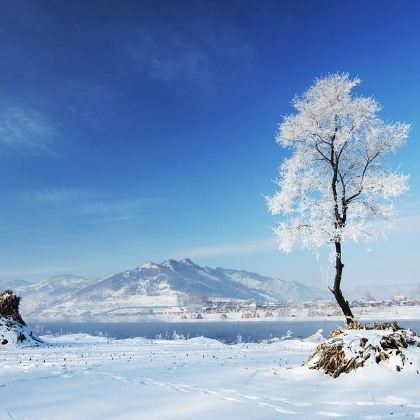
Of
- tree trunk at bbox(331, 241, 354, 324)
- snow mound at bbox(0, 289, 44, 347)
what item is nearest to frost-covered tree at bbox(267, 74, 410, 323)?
tree trunk at bbox(331, 241, 354, 324)

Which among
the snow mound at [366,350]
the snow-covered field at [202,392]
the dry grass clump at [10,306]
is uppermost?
the dry grass clump at [10,306]

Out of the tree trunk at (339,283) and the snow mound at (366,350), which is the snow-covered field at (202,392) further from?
the tree trunk at (339,283)

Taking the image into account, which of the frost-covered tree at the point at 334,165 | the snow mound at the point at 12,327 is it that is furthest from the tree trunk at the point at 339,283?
the snow mound at the point at 12,327

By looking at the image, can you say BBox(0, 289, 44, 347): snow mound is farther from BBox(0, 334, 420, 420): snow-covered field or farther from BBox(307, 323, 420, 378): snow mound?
BBox(307, 323, 420, 378): snow mound

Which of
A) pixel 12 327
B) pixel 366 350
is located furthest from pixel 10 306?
pixel 366 350

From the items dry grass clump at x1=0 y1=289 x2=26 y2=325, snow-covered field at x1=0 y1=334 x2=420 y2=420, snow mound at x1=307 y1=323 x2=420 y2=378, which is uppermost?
dry grass clump at x1=0 y1=289 x2=26 y2=325

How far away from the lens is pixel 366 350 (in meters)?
14.4

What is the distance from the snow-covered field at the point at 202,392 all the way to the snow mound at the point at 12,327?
621 inches

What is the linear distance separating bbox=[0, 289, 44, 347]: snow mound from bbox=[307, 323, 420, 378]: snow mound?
78.2 feet

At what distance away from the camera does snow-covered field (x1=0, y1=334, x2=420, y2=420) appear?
9648 mm

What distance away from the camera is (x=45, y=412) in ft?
31.7

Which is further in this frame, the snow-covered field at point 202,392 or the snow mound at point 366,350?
the snow mound at point 366,350

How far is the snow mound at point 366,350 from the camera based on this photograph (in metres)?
14.0

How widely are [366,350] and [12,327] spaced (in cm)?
2671
